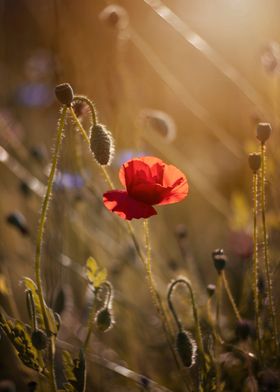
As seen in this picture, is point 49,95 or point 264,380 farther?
point 49,95

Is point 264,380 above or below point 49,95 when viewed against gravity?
below

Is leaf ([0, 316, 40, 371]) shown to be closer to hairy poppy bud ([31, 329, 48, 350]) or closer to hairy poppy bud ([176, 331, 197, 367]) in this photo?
hairy poppy bud ([31, 329, 48, 350])

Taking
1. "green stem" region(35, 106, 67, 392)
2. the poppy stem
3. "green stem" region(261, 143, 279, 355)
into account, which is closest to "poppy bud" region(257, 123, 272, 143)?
"green stem" region(261, 143, 279, 355)

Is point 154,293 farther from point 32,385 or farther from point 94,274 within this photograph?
point 32,385

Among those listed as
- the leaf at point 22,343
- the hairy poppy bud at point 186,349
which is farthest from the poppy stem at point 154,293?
the leaf at point 22,343

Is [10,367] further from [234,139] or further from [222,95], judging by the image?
[222,95]

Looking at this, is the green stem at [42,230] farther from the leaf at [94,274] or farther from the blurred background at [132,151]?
the blurred background at [132,151]

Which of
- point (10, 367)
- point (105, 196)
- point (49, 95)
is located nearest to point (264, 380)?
point (105, 196)
